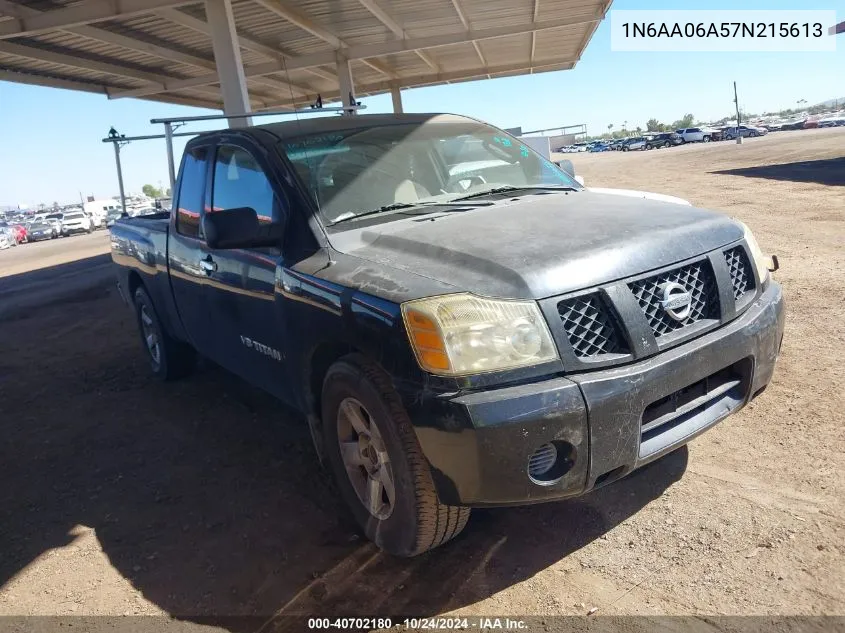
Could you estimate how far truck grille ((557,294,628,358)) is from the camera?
242 cm

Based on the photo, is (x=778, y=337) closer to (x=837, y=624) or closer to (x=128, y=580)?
(x=837, y=624)

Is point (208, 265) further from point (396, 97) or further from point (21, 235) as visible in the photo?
point (21, 235)

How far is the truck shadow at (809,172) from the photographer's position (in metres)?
16.5

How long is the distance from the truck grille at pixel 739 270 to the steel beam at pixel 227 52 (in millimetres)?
9707

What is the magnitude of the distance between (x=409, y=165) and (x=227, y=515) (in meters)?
2.13

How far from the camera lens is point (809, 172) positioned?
18891mm

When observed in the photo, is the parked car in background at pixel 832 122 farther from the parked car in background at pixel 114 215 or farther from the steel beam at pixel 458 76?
the parked car in background at pixel 114 215

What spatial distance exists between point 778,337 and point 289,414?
10.3 feet

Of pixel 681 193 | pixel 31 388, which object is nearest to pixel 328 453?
pixel 31 388

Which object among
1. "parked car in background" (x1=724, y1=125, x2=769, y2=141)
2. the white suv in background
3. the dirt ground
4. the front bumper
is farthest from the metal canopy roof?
the white suv in background

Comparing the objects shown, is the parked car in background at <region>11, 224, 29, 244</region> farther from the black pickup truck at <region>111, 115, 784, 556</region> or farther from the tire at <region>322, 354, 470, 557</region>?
the tire at <region>322, 354, 470, 557</region>

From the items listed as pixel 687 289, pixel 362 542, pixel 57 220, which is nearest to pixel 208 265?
pixel 362 542

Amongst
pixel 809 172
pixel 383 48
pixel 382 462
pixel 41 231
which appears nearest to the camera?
pixel 382 462

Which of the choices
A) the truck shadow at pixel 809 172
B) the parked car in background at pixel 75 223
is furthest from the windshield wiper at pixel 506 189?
the parked car in background at pixel 75 223
